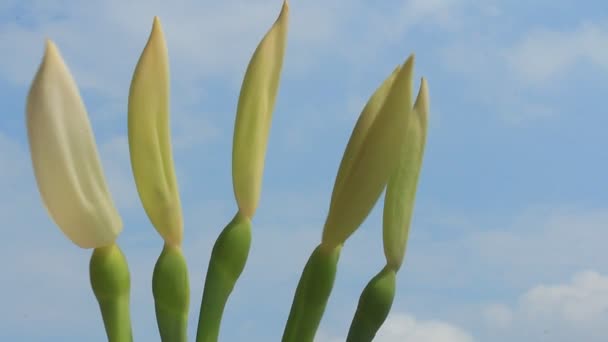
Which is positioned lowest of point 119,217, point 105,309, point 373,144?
point 105,309

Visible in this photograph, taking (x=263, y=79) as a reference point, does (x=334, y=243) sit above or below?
below

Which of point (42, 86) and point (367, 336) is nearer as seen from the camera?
point (42, 86)

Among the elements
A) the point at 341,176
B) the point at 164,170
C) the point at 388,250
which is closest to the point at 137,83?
the point at 164,170

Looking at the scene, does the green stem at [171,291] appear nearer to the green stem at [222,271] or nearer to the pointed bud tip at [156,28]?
the green stem at [222,271]

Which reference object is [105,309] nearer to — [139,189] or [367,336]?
[139,189]

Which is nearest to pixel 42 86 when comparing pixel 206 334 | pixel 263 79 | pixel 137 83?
pixel 137 83

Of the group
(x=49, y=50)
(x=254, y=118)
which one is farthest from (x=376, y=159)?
(x=49, y=50)

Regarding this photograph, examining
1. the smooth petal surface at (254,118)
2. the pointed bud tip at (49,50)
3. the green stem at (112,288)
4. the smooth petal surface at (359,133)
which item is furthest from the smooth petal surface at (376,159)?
the pointed bud tip at (49,50)
